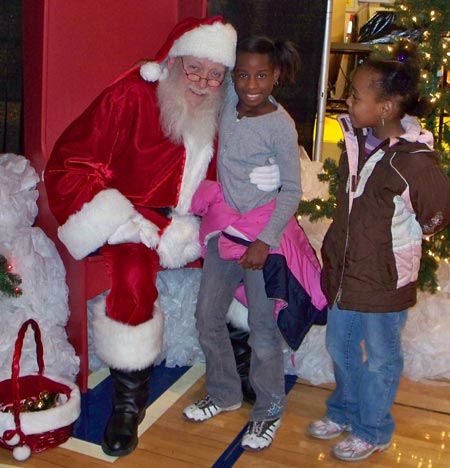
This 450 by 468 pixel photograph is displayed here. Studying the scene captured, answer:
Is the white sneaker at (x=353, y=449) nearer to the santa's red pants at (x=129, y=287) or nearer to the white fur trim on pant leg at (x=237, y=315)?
the white fur trim on pant leg at (x=237, y=315)

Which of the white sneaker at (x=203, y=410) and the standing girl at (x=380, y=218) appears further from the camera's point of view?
the white sneaker at (x=203, y=410)

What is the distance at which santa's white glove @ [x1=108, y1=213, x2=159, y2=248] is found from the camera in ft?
7.88

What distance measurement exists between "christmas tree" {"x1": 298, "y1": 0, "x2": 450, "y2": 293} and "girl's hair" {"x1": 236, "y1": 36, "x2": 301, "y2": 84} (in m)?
0.72

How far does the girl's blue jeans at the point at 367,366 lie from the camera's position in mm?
2193

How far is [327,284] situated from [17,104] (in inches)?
63.3

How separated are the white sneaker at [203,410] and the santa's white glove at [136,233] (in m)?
0.60

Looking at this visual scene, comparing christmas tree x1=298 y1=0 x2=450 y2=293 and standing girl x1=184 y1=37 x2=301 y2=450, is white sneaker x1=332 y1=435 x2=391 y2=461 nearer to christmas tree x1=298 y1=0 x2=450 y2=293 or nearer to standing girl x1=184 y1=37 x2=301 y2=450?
standing girl x1=184 y1=37 x2=301 y2=450

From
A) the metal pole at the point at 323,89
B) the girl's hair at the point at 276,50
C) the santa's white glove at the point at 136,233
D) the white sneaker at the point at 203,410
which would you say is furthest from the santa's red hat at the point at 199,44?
the metal pole at the point at 323,89

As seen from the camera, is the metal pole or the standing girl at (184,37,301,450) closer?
the standing girl at (184,37,301,450)

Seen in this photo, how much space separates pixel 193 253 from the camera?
8.41ft

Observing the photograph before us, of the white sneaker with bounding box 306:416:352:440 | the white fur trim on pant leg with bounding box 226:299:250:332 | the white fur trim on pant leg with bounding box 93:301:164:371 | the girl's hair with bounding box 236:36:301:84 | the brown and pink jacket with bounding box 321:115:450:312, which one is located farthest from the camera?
the white fur trim on pant leg with bounding box 226:299:250:332

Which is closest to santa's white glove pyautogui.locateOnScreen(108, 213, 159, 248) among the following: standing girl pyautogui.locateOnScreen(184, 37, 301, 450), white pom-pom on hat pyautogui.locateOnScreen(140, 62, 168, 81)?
standing girl pyautogui.locateOnScreen(184, 37, 301, 450)

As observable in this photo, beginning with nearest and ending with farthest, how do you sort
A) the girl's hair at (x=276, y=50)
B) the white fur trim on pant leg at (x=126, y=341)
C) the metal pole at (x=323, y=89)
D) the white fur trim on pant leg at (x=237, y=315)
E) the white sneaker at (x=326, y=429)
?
1. the girl's hair at (x=276, y=50)
2. the white fur trim on pant leg at (x=126, y=341)
3. the white sneaker at (x=326, y=429)
4. the white fur trim on pant leg at (x=237, y=315)
5. the metal pole at (x=323, y=89)

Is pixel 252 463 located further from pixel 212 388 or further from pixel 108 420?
pixel 108 420
